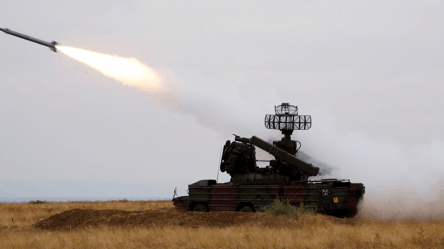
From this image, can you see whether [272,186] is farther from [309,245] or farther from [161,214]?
[309,245]

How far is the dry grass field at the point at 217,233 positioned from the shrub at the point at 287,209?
55 centimetres

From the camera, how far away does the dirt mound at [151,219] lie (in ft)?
62.2

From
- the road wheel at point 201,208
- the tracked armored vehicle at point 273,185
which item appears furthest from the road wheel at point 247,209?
the road wheel at point 201,208

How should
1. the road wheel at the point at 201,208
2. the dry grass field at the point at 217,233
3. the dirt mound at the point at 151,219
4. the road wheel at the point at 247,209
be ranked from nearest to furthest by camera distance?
the dry grass field at the point at 217,233 < the dirt mound at the point at 151,219 < the road wheel at the point at 247,209 < the road wheel at the point at 201,208

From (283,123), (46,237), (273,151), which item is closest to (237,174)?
(273,151)

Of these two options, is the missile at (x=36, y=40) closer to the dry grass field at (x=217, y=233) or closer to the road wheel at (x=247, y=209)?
the dry grass field at (x=217, y=233)

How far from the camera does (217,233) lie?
1606cm

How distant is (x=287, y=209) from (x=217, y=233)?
4.63 m

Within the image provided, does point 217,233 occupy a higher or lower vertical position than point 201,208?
lower

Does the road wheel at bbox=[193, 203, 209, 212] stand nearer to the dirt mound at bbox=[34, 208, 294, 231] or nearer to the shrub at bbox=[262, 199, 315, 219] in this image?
the dirt mound at bbox=[34, 208, 294, 231]

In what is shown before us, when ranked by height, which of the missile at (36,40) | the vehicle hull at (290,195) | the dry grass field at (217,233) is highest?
the missile at (36,40)

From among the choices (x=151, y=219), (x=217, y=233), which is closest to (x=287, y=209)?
(x=217, y=233)

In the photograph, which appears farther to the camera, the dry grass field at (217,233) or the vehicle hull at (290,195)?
the vehicle hull at (290,195)

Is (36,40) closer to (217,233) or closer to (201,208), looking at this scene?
(201,208)
